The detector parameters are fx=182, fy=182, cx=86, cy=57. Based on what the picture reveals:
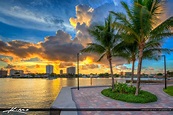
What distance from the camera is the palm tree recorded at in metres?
11.6

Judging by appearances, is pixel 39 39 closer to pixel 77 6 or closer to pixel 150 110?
pixel 77 6

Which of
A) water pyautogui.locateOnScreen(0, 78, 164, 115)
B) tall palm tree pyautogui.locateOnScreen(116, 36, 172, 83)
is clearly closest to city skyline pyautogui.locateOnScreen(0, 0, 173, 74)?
tall palm tree pyautogui.locateOnScreen(116, 36, 172, 83)

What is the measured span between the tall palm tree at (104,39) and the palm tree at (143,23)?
2373 mm

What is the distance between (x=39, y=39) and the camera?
32.3 m

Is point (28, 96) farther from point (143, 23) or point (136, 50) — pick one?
point (143, 23)

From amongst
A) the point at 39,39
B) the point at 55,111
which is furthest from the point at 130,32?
the point at 39,39

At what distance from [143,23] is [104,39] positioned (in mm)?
4184

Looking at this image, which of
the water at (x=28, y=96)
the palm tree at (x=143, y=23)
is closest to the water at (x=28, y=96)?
the water at (x=28, y=96)

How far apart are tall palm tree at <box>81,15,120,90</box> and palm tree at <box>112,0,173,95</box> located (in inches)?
93.4

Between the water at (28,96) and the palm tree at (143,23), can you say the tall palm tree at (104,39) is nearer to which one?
the palm tree at (143,23)

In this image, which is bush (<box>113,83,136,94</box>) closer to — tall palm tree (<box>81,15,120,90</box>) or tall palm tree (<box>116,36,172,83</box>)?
tall palm tree (<box>81,15,120,90</box>)

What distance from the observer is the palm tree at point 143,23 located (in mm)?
11633

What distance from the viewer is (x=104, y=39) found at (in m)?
15.1

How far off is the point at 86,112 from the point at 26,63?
4255 centimetres
